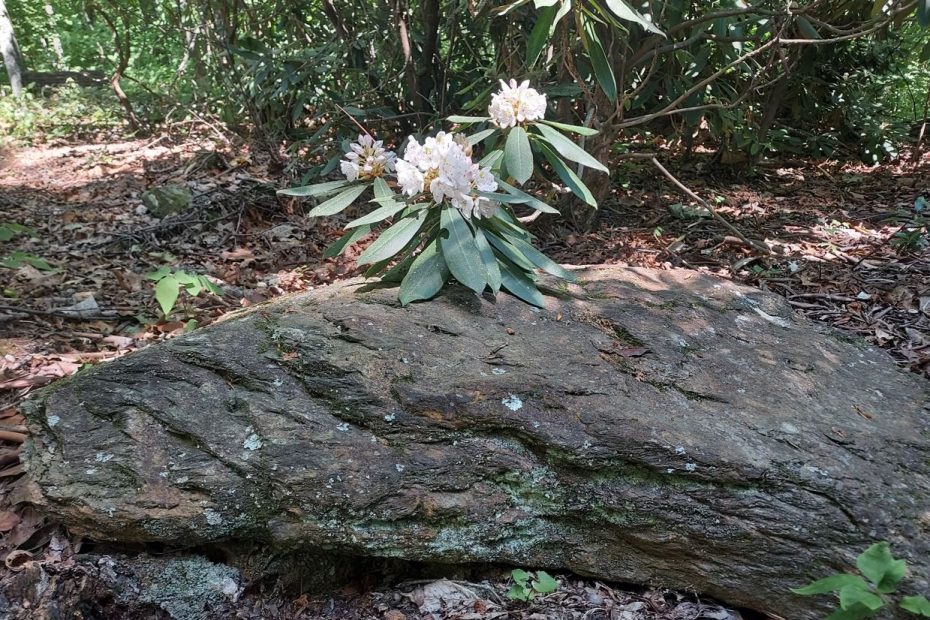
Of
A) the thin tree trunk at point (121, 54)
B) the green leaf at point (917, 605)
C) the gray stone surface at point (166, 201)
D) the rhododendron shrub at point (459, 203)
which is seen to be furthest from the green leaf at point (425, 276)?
the thin tree trunk at point (121, 54)

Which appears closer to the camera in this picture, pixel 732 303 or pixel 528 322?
pixel 528 322

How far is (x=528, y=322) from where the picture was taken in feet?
7.08

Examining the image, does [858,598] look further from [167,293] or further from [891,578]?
[167,293]

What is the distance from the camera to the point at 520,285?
224 centimetres

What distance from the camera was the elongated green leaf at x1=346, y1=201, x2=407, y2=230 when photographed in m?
2.13

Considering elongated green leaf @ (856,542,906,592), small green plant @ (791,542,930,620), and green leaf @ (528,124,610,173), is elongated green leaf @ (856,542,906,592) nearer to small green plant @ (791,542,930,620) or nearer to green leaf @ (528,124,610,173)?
small green plant @ (791,542,930,620)

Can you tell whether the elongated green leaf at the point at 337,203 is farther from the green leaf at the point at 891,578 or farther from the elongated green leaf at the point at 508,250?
the green leaf at the point at 891,578

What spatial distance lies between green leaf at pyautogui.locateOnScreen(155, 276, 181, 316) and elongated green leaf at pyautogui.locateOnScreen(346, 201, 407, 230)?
2.41ft

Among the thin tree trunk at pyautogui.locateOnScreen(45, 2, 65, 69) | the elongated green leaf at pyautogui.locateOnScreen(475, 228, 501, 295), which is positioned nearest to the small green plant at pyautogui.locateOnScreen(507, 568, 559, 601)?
the elongated green leaf at pyautogui.locateOnScreen(475, 228, 501, 295)

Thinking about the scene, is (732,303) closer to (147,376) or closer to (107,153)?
(147,376)

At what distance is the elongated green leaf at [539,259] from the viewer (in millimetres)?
2217

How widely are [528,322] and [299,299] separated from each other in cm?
78

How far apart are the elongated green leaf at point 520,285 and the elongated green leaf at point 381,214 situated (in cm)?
40

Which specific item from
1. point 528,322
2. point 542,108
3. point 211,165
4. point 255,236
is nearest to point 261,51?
point 211,165
